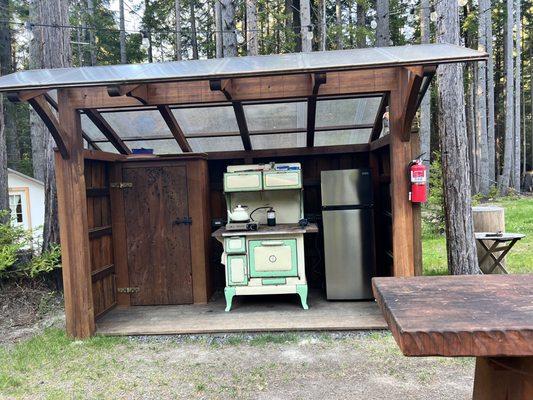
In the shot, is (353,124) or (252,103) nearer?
(252,103)

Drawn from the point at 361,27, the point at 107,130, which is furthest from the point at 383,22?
the point at 107,130

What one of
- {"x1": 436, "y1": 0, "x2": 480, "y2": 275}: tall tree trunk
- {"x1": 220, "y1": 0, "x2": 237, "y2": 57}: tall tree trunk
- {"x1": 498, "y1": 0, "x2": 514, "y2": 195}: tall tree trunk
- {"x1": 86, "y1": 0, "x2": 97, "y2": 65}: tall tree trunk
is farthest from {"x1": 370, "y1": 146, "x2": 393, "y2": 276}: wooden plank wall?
{"x1": 86, "y1": 0, "x2": 97, "y2": 65}: tall tree trunk

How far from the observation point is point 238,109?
4.20 meters

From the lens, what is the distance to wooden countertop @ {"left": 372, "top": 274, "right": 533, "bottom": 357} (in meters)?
1.14

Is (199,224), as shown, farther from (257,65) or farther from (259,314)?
(257,65)

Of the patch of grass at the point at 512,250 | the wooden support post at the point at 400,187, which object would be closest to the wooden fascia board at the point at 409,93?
the wooden support post at the point at 400,187

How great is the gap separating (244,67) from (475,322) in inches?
97.3

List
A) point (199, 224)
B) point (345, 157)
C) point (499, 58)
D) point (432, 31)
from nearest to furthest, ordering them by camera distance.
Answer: point (199, 224) → point (345, 157) → point (432, 31) → point (499, 58)

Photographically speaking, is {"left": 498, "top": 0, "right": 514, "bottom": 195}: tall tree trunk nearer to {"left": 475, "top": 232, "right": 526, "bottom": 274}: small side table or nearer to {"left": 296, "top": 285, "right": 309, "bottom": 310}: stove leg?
{"left": 475, "top": 232, "right": 526, "bottom": 274}: small side table

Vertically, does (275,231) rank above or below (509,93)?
below

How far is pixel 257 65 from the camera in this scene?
3137 millimetres

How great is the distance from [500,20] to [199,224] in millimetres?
18797

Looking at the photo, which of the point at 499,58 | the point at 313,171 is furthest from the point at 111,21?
the point at 499,58

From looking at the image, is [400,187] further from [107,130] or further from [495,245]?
[107,130]
